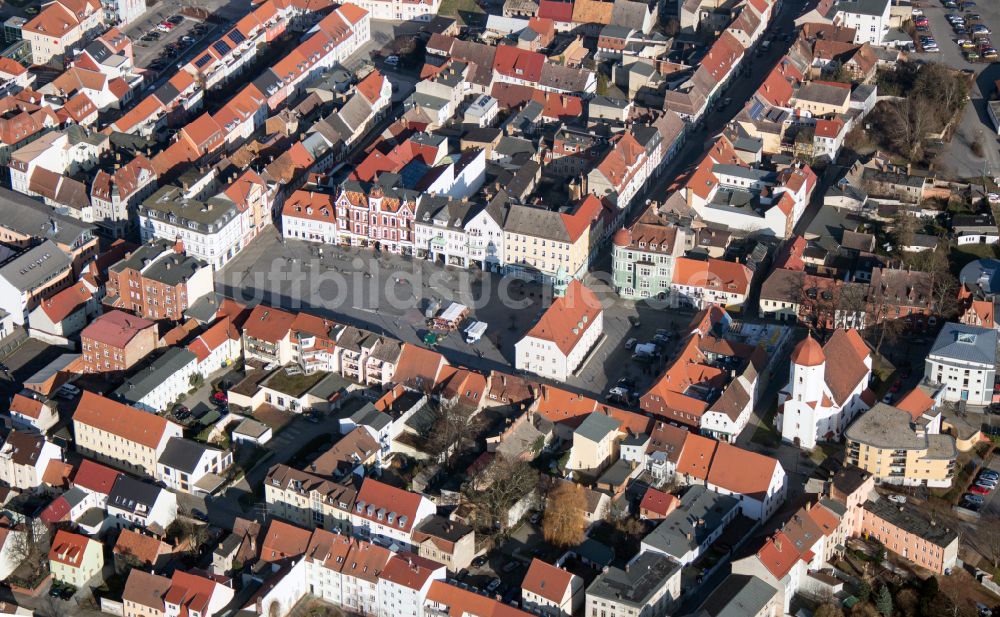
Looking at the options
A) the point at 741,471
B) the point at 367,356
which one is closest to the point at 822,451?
the point at 741,471

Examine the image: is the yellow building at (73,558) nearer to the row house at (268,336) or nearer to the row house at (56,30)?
the row house at (268,336)

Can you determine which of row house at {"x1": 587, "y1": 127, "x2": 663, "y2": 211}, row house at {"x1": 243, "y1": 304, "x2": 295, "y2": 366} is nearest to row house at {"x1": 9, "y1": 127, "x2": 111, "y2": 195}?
row house at {"x1": 243, "y1": 304, "x2": 295, "y2": 366}

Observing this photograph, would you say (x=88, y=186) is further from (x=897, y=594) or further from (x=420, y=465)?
(x=897, y=594)

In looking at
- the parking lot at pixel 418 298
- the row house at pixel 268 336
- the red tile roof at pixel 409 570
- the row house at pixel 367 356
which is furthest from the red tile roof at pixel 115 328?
the red tile roof at pixel 409 570

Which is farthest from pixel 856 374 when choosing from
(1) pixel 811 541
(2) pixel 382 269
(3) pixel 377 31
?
(3) pixel 377 31

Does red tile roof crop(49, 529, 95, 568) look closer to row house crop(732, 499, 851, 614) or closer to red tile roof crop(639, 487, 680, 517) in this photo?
red tile roof crop(639, 487, 680, 517)

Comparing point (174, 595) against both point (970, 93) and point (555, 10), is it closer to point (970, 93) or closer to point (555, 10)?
point (555, 10)
